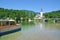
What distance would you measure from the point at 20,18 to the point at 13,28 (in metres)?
65.4

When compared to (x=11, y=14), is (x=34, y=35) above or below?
below

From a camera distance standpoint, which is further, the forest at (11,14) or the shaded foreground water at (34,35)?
the forest at (11,14)

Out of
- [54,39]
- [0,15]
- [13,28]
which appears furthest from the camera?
[0,15]

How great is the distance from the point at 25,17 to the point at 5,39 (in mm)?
85187

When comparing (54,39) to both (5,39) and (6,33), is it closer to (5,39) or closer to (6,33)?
(5,39)

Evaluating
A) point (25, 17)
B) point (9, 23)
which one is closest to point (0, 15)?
point (25, 17)

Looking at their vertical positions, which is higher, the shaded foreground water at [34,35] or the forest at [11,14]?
the forest at [11,14]

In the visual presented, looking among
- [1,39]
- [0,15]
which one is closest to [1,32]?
[1,39]

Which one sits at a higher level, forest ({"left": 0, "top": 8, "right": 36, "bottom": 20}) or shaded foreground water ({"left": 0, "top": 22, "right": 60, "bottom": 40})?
forest ({"left": 0, "top": 8, "right": 36, "bottom": 20})

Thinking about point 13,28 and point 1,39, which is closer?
point 1,39

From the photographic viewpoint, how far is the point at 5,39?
2014 centimetres

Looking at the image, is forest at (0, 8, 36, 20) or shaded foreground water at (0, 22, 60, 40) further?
forest at (0, 8, 36, 20)

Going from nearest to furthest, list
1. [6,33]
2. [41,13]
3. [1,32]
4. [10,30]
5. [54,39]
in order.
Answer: [54,39]
[1,32]
[6,33]
[10,30]
[41,13]

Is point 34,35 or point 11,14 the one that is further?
point 11,14
